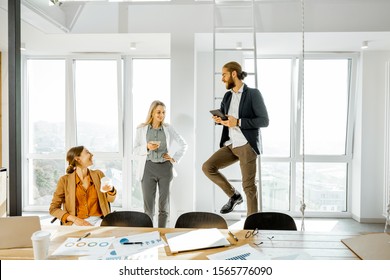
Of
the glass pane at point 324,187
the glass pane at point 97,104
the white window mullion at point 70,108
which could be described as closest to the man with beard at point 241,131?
the glass pane at point 324,187

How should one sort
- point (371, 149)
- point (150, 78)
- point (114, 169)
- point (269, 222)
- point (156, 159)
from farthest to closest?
point (114, 169)
point (150, 78)
point (371, 149)
point (156, 159)
point (269, 222)

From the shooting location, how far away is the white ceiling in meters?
3.87

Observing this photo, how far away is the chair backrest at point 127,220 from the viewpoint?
2.38 metres

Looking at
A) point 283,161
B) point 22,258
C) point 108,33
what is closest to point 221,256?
point 22,258

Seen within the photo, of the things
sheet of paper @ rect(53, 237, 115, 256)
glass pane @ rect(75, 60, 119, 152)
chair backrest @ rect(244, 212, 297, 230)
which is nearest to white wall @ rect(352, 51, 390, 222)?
chair backrest @ rect(244, 212, 297, 230)

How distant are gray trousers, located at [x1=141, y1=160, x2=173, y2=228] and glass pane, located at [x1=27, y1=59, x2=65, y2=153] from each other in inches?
92.8

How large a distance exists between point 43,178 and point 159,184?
2.78m

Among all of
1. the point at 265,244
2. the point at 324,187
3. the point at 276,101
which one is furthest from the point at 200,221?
the point at 324,187

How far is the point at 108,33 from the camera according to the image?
405 centimetres

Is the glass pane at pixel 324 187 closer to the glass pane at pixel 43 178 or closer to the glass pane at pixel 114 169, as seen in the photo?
the glass pane at pixel 114 169

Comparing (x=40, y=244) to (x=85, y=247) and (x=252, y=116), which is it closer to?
(x=85, y=247)

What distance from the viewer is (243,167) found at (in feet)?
→ 11.0

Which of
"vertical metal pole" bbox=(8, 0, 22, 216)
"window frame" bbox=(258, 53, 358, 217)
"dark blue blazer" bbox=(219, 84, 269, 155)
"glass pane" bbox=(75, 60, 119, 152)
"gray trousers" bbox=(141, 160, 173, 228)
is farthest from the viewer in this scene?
"glass pane" bbox=(75, 60, 119, 152)

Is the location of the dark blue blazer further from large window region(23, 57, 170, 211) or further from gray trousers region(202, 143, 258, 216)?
large window region(23, 57, 170, 211)
